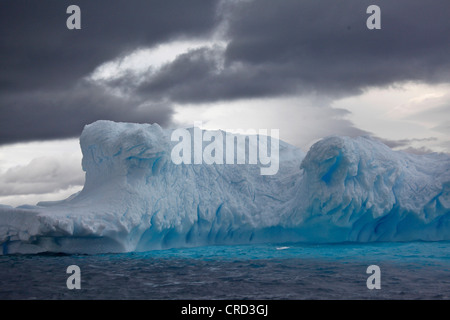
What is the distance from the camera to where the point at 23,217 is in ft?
45.7

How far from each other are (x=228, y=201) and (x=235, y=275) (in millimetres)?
7667

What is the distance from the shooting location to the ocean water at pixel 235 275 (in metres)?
8.64

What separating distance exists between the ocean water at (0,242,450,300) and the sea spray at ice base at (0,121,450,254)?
984 mm

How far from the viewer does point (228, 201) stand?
18188mm

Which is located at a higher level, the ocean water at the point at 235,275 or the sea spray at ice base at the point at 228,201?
the sea spray at ice base at the point at 228,201

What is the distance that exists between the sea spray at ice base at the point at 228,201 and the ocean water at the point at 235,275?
0.98 meters

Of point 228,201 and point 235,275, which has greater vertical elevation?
point 228,201

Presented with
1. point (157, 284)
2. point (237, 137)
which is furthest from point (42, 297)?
point (237, 137)

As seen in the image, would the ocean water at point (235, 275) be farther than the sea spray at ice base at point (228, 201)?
No

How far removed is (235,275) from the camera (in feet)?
34.7

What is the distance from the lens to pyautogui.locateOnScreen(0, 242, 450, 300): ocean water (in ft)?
28.3

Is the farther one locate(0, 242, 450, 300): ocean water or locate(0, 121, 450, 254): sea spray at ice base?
locate(0, 121, 450, 254): sea spray at ice base

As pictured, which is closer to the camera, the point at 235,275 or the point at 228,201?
the point at 235,275
